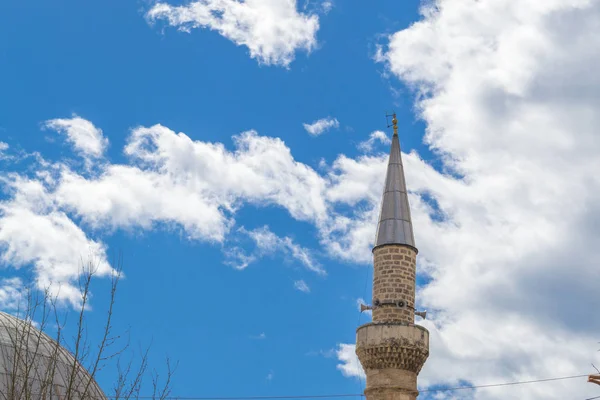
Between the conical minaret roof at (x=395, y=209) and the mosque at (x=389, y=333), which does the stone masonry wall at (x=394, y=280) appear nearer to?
the mosque at (x=389, y=333)

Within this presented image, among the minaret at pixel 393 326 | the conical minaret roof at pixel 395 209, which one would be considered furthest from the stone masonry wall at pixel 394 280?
the conical minaret roof at pixel 395 209

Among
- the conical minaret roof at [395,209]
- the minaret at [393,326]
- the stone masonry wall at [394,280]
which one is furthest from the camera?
the conical minaret roof at [395,209]

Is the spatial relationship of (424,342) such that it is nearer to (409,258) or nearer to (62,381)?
(409,258)

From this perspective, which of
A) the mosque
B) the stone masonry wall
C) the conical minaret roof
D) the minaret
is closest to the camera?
the mosque

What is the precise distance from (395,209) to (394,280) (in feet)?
7.96

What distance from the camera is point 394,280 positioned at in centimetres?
2103

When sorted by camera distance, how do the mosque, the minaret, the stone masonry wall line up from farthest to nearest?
1. the stone masonry wall
2. the minaret
3. the mosque

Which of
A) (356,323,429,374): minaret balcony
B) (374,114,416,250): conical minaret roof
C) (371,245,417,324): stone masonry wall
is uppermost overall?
(374,114,416,250): conical minaret roof

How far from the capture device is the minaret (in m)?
20.2

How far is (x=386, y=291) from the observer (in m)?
21.0

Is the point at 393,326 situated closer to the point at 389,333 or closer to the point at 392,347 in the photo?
the point at 389,333

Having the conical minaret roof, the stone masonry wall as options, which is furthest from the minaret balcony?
the conical minaret roof

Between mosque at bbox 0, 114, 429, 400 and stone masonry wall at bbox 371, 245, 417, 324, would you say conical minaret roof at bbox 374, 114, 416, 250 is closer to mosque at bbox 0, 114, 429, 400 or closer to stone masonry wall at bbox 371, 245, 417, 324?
mosque at bbox 0, 114, 429, 400

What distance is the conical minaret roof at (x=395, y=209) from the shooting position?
71.4 feet
